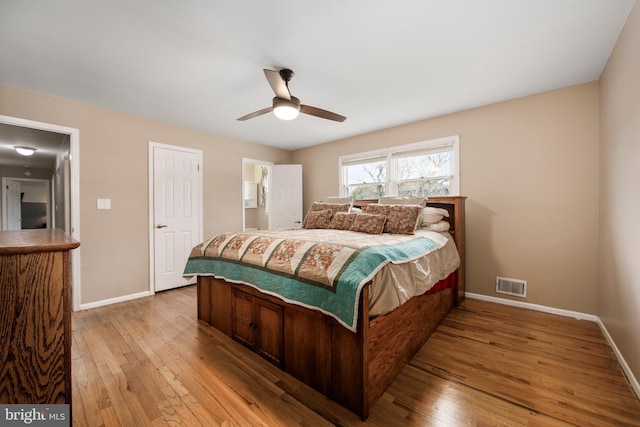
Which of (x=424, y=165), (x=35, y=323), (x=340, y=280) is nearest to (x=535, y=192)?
(x=424, y=165)

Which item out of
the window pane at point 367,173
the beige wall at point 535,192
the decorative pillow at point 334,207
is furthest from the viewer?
the window pane at point 367,173

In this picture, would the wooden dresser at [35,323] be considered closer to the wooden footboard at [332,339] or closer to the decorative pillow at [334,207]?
the wooden footboard at [332,339]

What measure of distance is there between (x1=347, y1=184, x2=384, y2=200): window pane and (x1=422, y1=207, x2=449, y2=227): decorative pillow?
1.27 m

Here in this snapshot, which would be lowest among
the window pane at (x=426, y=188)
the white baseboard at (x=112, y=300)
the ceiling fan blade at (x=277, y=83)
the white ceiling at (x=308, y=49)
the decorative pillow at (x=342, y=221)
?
the white baseboard at (x=112, y=300)

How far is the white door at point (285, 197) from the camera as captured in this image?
5.12m

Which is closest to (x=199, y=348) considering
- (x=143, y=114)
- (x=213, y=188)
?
(x=213, y=188)

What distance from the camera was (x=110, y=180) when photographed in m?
3.25

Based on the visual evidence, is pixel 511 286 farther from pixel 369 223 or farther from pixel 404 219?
pixel 369 223

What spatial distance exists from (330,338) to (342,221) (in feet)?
5.58

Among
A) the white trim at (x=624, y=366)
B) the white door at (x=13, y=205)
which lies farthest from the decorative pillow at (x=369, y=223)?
the white door at (x=13, y=205)

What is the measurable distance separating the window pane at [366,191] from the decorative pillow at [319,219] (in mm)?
1265

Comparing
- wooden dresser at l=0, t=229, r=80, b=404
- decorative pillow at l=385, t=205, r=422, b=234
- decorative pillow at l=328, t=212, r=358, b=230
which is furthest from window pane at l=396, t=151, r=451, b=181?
wooden dresser at l=0, t=229, r=80, b=404

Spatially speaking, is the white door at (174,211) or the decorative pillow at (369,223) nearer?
the decorative pillow at (369,223)

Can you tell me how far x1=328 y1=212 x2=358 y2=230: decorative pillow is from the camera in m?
3.07
